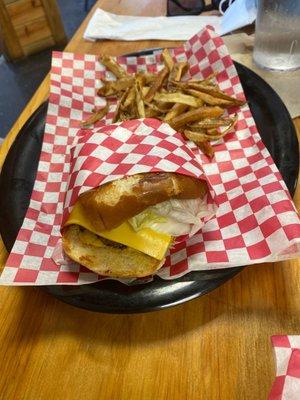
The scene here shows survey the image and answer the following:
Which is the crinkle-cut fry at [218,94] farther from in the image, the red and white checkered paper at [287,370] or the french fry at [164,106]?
the red and white checkered paper at [287,370]

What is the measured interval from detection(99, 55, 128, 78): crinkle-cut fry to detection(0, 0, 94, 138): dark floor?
1.70 m

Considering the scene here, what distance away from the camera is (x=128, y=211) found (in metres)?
0.91

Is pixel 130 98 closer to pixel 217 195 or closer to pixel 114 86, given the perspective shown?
pixel 114 86

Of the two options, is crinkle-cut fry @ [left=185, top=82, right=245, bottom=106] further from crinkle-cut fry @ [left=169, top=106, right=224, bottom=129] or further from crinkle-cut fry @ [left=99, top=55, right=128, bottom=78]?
crinkle-cut fry @ [left=99, top=55, right=128, bottom=78]

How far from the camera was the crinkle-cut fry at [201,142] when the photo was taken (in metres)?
1.22

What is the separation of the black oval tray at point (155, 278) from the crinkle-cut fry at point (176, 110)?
24 cm

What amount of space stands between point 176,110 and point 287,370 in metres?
0.92

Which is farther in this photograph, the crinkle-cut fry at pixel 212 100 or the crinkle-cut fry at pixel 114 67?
the crinkle-cut fry at pixel 114 67

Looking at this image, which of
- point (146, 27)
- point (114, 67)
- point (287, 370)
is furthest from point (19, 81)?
point (287, 370)

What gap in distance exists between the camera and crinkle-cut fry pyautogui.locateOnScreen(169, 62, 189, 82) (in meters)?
1.44

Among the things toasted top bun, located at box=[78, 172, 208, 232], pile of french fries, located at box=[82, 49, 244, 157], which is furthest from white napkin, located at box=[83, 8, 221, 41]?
toasted top bun, located at box=[78, 172, 208, 232]

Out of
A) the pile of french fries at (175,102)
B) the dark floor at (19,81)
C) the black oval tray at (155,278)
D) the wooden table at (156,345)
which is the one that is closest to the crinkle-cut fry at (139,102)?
the pile of french fries at (175,102)

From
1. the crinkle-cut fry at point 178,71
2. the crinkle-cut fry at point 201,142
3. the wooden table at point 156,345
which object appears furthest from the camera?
the crinkle-cut fry at point 178,71

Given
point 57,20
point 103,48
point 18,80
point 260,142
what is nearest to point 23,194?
point 260,142
